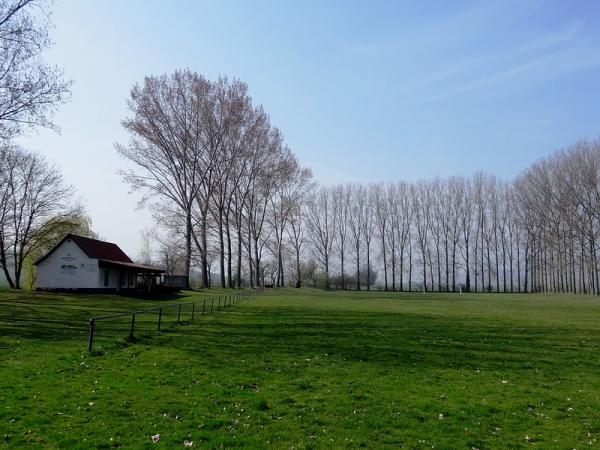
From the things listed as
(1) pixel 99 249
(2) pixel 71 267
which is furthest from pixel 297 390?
(1) pixel 99 249

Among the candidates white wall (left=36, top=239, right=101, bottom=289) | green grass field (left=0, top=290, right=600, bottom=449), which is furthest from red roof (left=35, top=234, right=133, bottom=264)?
green grass field (left=0, top=290, right=600, bottom=449)

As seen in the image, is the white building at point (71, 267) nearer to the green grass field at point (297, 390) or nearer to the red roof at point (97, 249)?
the red roof at point (97, 249)

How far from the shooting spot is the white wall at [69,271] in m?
40.9

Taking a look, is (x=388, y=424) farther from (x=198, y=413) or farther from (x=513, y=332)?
(x=513, y=332)

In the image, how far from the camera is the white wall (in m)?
40.9

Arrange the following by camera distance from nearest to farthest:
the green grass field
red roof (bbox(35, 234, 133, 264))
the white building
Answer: the green grass field < the white building < red roof (bbox(35, 234, 133, 264))

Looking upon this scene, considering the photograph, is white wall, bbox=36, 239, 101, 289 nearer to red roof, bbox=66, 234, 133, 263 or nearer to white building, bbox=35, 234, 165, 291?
white building, bbox=35, 234, 165, 291

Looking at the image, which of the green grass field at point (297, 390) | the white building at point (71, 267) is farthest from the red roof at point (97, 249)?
the green grass field at point (297, 390)

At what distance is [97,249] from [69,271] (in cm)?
396

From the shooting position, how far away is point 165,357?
475 inches

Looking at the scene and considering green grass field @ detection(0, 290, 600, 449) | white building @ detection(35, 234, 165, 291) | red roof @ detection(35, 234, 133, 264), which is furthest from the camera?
red roof @ detection(35, 234, 133, 264)

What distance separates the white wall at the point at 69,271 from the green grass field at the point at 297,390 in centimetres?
2518

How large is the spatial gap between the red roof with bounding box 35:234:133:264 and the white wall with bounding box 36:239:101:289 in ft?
1.14

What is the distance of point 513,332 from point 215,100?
36239 mm
